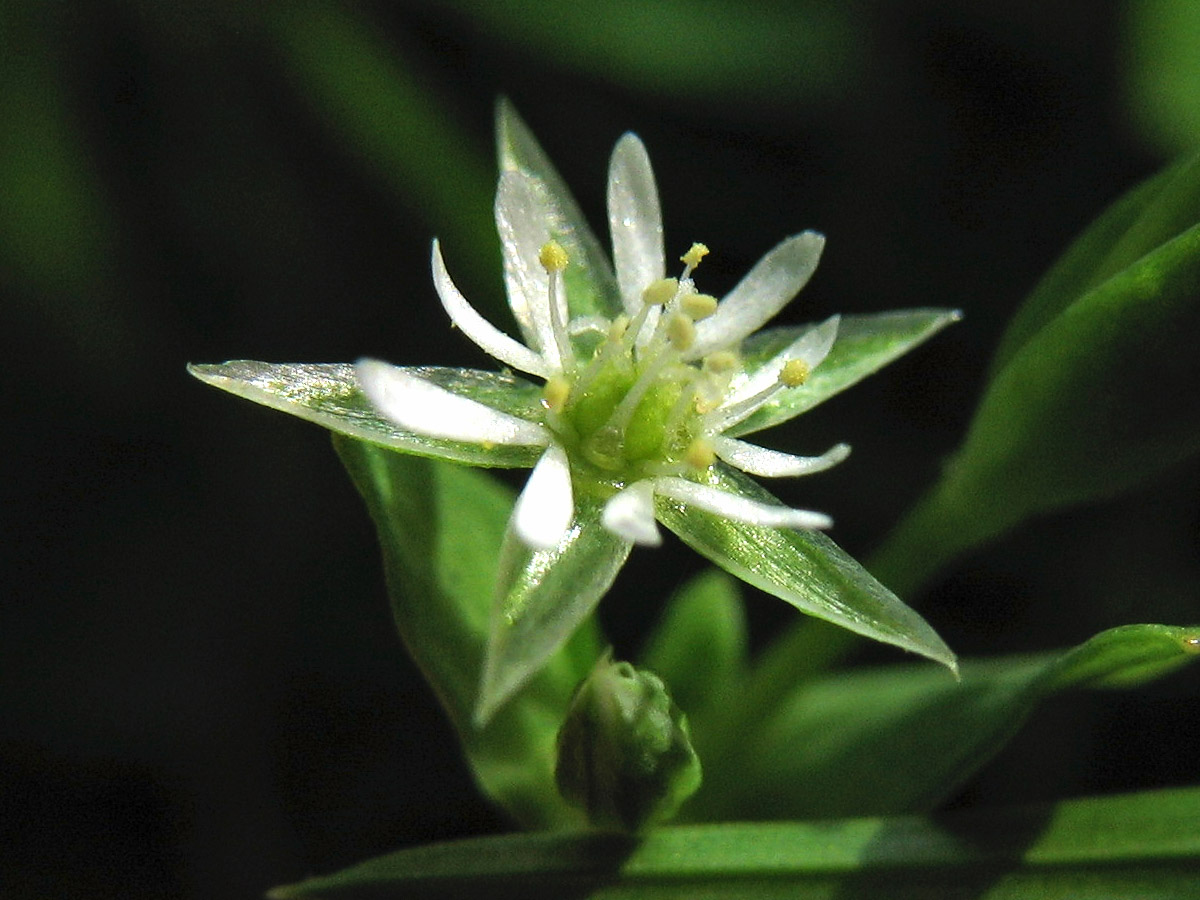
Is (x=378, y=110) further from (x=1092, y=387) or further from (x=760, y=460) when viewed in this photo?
(x=1092, y=387)

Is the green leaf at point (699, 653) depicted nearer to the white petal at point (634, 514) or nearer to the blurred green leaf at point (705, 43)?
the white petal at point (634, 514)

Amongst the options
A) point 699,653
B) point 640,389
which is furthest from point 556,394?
point 699,653

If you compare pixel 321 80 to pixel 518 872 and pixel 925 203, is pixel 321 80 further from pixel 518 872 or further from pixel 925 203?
pixel 518 872

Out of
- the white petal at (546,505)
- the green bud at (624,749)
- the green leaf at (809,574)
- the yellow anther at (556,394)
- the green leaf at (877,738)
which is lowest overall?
the green leaf at (877,738)

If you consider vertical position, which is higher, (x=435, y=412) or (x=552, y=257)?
(x=552, y=257)

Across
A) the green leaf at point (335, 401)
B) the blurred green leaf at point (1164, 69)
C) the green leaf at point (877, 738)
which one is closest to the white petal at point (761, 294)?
the green leaf at point (335, 401)

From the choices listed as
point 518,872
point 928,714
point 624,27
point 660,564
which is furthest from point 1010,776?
point 624,27

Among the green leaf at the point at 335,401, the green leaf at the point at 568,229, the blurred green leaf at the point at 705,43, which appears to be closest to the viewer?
the green leaf at the point at 335,401
